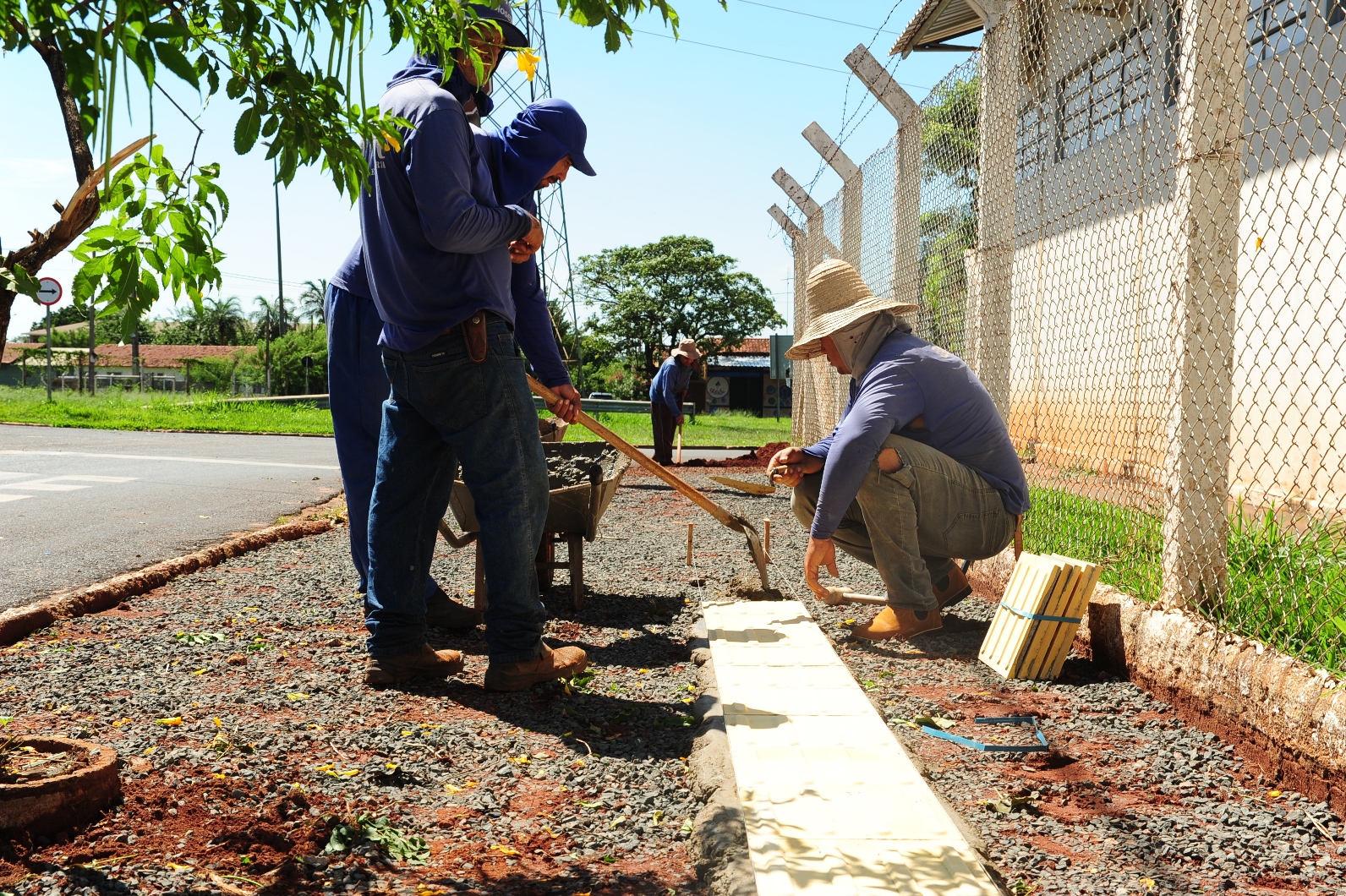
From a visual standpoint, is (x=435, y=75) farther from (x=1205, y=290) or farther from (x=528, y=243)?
(x=1205, y=290)

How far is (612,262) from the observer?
201 feet

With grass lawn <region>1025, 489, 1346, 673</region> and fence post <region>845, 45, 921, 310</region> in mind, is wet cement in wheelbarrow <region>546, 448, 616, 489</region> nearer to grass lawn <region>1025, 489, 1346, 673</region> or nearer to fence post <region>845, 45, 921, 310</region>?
grass lawn <region>1025, 489, 1346, 673</region>

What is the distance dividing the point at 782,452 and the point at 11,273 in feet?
9.42

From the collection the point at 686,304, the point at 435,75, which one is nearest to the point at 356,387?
the point at 435,75

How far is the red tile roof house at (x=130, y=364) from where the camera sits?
72.3 m

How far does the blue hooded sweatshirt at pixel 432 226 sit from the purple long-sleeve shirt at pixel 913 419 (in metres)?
→ 1.43

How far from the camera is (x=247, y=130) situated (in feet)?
5.26

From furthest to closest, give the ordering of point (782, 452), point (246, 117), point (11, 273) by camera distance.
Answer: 1. point (782, 452)
2. point (11, 273)
3. point (246, 117)

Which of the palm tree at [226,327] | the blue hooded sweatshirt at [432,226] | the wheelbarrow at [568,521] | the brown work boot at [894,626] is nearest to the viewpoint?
the blue hooded sweatshirt at [432,226]

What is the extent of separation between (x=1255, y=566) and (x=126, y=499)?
793cm

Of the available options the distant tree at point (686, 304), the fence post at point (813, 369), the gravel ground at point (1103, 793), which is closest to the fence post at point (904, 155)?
the fence post at point (813, 369)

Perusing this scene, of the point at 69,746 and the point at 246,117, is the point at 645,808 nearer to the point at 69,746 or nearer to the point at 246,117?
the point at 69,746

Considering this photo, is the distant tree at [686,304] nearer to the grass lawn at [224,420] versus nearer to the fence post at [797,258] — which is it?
the grass lawn at [224,420]

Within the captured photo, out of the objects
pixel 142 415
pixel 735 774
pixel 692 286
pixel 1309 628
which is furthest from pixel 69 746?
pixel 692 286
